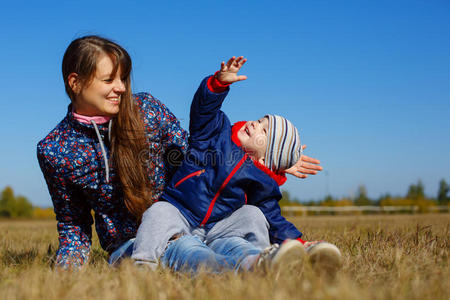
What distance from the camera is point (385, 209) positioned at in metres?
31.0

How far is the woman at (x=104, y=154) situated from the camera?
3213 millimetres

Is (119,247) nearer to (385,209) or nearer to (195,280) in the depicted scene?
(195,280)

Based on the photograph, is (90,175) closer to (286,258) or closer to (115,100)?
(115,100)

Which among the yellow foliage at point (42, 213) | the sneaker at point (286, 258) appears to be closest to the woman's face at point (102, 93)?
the sneaker at point (286, 258)

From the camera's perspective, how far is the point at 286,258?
2094 mm

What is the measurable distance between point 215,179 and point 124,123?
85 cm

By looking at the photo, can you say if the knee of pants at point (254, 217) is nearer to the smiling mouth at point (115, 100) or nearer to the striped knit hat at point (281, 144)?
the striped knit hat at point (281, 144)

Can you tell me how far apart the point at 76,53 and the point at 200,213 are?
1528 mm

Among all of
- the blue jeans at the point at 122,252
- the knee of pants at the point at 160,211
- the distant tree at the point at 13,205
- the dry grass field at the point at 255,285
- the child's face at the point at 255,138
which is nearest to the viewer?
the dry grass field at the point at 255,285

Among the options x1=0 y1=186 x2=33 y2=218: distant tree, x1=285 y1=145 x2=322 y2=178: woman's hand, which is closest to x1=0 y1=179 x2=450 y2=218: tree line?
x1=0 y1=186 x2=33 y2=218: distant tree

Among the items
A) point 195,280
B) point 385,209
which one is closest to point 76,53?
point 195,280

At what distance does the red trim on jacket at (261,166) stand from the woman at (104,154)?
1.32 ft

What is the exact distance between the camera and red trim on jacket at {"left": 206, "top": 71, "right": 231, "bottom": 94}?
126 inches

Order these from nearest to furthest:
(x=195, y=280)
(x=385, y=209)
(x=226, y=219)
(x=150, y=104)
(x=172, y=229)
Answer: (x=195, y=280)
(x=172, y=229)
(x=226, y=219)
(x=150, y=104)
(x=385, y=209)
